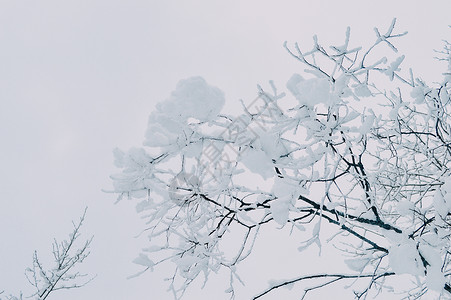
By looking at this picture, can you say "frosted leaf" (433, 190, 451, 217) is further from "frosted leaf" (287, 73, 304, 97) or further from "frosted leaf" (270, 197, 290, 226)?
"frosted leaf" (287, 73, 304, 97)

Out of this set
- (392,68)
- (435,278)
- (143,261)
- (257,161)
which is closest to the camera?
(435,278)


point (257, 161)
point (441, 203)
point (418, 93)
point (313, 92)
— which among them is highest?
point (418, 93)

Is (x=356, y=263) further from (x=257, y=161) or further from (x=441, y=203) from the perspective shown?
(x=257, y=161)

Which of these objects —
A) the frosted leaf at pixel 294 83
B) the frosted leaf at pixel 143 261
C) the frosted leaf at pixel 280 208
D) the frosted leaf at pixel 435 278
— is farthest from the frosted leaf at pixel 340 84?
the frosted leaf at pixel 143 261

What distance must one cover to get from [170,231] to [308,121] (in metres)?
1.17

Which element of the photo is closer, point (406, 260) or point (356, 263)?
point (406, 260)

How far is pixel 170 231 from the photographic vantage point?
7.71ft

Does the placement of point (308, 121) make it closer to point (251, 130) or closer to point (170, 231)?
point (251, 130)

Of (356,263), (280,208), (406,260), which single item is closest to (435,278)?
(406,260)

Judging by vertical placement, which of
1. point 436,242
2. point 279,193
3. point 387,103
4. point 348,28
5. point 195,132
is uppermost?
point 387,103

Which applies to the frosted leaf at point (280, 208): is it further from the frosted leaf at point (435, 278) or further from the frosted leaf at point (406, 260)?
the frosted leaf at point (435, 278)

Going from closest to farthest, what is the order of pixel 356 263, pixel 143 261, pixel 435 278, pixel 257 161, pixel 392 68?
pixel 435 278 → pixel 257 161 → pixel 392 68 → pixel 143 261 → pixel 356 263

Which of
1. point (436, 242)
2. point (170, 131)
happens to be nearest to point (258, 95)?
point (170, 131)

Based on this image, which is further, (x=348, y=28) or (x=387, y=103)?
(x=387, y=103)
